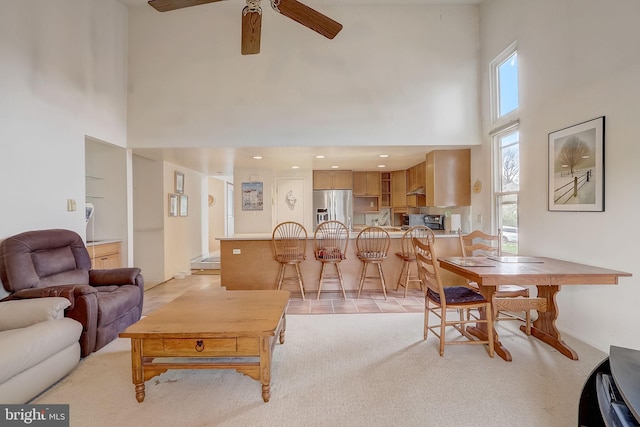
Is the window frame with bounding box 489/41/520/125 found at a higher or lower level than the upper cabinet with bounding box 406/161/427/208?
higher

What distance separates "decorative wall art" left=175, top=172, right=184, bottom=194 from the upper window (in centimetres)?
516

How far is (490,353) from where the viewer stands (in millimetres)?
2328

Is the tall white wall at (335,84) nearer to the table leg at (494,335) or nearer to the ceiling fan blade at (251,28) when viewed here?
the ceiling fan blade at (251,28)

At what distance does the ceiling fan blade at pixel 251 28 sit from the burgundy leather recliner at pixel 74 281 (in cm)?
238

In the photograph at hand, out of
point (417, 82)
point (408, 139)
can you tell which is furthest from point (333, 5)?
point (408, 139)

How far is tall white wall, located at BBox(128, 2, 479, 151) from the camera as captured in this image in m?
4.01

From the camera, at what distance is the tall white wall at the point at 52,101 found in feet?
8.65

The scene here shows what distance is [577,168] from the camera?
8.34ft

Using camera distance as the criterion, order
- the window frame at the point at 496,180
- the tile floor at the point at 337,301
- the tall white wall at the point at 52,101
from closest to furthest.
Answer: the tall white wall at the point at 52,101 → the tile floor at the point at 337,301 → the window frame at the point at 496,180

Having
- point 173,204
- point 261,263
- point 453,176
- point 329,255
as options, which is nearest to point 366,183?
point 453,176

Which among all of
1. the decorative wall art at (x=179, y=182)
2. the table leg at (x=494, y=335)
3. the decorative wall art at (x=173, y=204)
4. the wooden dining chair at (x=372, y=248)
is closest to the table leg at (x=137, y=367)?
the table leg at (x=494, y=335)

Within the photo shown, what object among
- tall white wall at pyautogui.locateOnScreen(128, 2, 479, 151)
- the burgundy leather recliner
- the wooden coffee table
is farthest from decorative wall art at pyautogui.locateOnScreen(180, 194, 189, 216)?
the wooden coffee table

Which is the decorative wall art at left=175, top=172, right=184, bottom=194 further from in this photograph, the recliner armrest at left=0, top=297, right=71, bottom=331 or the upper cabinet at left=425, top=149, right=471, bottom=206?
the upper cabinet at left=425, top=149, right=471, bottom=206

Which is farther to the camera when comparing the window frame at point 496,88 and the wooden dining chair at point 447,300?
the window frame at point 496,88
